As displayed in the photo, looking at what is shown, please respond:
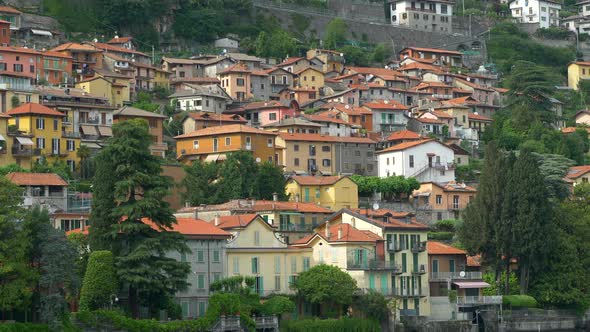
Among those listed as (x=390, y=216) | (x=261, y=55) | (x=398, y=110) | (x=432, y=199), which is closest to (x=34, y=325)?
(x=390, y=216)

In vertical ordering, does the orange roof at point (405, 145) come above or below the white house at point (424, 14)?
below

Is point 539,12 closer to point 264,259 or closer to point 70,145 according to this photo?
point 70,145

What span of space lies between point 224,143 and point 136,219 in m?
35.0

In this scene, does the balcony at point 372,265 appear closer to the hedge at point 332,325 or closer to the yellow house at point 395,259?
the yellow house at point 395,259

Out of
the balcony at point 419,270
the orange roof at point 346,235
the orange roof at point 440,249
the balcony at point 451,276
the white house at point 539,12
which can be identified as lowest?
the balcony at point 451,276

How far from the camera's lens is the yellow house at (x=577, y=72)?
161250mm

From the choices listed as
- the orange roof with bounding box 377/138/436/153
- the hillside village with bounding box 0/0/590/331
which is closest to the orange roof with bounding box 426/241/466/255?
the hillside village with bounding box 0/0/590/331

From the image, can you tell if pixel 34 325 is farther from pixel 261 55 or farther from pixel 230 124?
pixel 261 55

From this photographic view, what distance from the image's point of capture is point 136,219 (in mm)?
70312

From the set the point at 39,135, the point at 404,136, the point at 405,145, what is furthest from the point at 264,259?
the point at 404,136

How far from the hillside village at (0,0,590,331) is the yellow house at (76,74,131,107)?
0.18 m

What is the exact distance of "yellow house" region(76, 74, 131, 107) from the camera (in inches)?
4441

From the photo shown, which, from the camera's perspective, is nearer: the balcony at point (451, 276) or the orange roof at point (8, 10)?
the balcony at point (451, 276)

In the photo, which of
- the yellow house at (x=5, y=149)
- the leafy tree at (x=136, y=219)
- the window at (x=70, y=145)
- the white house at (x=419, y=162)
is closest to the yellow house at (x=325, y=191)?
the white house at (x=419, y=162)
